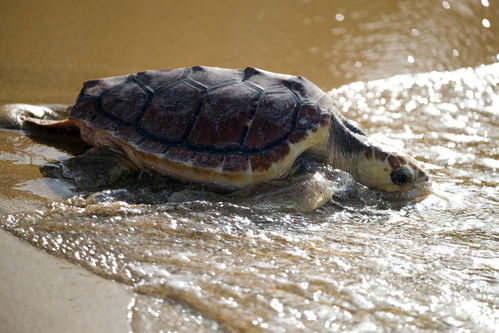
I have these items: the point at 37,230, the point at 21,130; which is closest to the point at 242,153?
the point at 37,230

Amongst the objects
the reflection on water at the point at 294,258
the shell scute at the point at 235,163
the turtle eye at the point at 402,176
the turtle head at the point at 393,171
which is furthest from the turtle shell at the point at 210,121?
the turtle eye at the point at 402,176

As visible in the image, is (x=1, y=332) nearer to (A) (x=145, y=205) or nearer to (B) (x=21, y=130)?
(A) (x=145, y=205)

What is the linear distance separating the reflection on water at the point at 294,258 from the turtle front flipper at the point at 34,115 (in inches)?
49.1

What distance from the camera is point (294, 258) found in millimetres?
3070

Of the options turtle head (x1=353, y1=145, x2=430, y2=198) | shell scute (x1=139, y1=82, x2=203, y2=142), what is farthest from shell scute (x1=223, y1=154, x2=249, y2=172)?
turtle head (x1=353, y1=145, x2=430, y2=198)

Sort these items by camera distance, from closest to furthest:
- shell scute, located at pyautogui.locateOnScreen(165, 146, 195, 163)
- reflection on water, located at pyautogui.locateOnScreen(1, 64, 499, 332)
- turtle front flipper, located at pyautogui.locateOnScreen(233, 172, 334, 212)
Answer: reflection on water, located at pyautogui.locateOnScreen(1, 64, 499, 332)
turtle front flipper, located at pyautogui.locateOnScreen(233, 172, 334, 212)
shell scute, located at pyautogui.locateOnScreen(165, 146, 195, 163)

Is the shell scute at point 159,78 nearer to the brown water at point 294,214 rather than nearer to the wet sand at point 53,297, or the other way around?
the brown water at point 294,214

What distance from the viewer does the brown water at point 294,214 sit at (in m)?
2.69

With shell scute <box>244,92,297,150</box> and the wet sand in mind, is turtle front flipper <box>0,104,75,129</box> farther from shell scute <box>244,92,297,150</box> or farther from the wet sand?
the wet sand

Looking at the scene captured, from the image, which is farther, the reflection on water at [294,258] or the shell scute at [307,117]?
the shell scute at [307,117]

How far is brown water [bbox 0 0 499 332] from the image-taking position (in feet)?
8.82

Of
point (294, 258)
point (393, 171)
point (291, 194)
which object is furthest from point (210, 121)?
Result: point (393, 171)

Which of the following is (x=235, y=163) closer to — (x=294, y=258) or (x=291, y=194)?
(x=291, y=194)

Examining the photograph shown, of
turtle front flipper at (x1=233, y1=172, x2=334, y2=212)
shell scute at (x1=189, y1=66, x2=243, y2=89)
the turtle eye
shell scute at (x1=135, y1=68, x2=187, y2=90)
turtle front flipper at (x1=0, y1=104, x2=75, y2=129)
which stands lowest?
turtle front flipper at (x1=233, y1=172, x2=334, y2=212)
